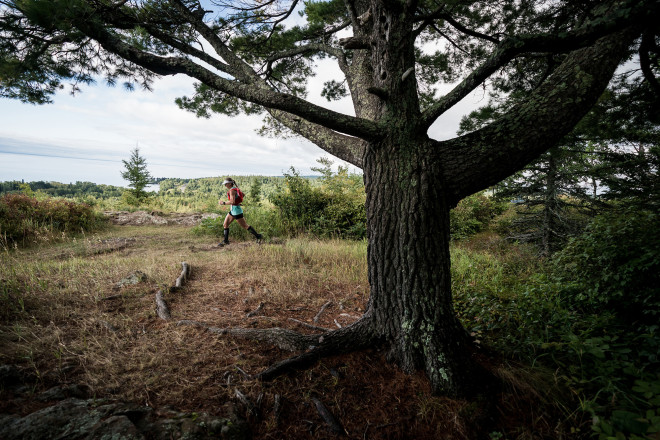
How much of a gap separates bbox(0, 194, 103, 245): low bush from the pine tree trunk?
8.14 meters

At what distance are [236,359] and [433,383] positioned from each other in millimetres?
1627

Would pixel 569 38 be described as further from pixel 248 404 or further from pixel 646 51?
pixel 248 404

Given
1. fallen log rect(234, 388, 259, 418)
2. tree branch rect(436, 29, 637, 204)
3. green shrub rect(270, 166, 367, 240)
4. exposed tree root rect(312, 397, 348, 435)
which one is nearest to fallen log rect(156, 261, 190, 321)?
fallen log rect(234, 388, 259, 418)

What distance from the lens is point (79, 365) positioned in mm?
1854

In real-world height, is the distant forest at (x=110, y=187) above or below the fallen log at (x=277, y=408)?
above

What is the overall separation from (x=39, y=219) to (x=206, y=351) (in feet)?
32.3

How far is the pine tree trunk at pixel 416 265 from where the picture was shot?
1.87 meters

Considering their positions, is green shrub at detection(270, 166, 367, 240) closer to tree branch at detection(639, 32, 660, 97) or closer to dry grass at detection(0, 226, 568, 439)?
dry grass at detection(0, 226, 568, 439)

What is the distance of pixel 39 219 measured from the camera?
7570 millimetres

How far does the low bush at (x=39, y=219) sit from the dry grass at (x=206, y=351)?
4.12m

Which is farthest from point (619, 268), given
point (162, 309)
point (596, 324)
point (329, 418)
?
point (162, 309)

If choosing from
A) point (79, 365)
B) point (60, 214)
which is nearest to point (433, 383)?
point (79, 365)

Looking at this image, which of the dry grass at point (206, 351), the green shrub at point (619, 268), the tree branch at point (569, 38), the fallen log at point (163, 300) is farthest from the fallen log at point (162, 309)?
the green shrub at point (619, 268)

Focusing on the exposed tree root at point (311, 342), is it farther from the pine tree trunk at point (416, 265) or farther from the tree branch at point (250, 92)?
the tree branch at point (250, 92)
